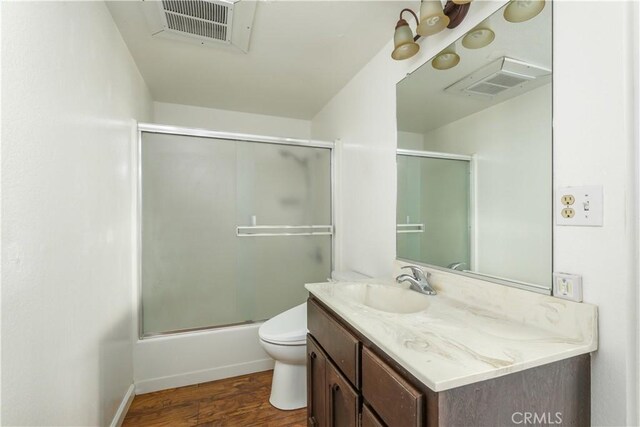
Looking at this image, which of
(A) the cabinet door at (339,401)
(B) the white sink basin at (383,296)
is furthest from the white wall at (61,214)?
(B) the white sink basin at (383,296)

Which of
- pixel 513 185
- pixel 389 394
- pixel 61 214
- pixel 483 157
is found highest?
pixel 483 157

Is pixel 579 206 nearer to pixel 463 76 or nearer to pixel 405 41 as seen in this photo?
pixel 463 76

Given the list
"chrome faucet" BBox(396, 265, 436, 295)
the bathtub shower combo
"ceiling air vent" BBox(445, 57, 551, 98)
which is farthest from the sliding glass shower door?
"ceiling air vent" BBox(445, 57, 551, 98)

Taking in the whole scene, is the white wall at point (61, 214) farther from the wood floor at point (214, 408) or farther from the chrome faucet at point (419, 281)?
the chrome faucet at point (419, 281)

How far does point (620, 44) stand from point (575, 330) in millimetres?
778

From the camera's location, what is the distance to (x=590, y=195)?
0.79 meters

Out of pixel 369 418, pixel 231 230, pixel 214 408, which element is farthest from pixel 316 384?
pixel 231 230

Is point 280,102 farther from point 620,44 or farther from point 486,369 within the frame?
point 486,369

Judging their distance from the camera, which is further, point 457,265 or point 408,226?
point 408,226

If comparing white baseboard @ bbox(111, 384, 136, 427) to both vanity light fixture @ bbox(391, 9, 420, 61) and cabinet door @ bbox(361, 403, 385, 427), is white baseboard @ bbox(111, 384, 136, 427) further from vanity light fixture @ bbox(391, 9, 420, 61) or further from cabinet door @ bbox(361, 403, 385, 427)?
vanity light fixture @ bbox(391, 9, 420, 61)

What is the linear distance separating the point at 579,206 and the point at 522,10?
694 millimetres

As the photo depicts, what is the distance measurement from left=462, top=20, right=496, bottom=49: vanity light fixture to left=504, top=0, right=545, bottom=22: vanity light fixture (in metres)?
0.07

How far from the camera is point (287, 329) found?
1689 millimetres

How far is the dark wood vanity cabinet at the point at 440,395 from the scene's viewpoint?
631mm
